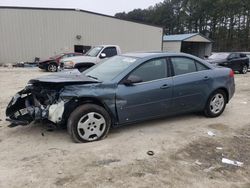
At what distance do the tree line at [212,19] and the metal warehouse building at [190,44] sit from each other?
5475 millimetres

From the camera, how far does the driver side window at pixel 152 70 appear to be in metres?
4.63

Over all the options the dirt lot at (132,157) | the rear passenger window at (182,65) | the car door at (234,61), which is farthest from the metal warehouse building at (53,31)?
the rear passenger window at (182,65)

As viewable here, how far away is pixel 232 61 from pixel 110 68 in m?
13.2

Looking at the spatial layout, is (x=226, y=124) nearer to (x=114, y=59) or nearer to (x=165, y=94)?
(x=165, y=94)

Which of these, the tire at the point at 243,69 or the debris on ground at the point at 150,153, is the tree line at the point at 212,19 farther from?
the debris on ground at the point at 150,153

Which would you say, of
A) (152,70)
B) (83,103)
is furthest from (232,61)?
(83,103)

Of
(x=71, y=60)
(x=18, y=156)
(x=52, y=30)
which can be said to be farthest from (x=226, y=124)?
(x=52, y=30)

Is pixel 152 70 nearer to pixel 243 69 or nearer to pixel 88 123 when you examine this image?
pixel 88 123

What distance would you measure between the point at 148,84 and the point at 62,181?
2.34 m

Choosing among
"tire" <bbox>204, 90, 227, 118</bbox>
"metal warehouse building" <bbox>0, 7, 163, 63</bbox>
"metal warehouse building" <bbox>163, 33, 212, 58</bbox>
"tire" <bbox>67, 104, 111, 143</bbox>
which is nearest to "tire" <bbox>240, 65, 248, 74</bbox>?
"tire" <bbox>204, 90, 227, 118</bbox>

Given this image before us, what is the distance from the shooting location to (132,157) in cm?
370

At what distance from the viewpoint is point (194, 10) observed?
5956 centimetres

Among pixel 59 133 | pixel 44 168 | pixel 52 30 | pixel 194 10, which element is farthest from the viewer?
pixel 194 10

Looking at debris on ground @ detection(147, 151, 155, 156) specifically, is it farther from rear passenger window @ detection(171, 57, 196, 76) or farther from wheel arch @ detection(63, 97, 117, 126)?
rear passenger window @ detection(171, 57, 196, 76)
